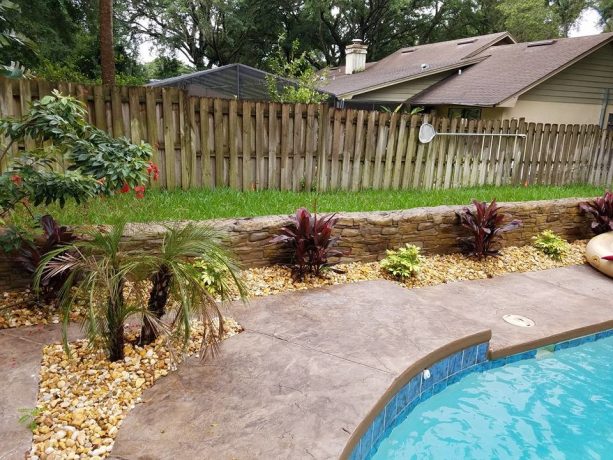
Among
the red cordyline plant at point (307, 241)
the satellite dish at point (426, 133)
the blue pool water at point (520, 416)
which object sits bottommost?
the blue pool water at point (520, 416)

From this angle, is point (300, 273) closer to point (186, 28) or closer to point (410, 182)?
point (410, 182)

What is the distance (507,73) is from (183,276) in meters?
13.8

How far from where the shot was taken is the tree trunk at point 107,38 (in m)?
8.42

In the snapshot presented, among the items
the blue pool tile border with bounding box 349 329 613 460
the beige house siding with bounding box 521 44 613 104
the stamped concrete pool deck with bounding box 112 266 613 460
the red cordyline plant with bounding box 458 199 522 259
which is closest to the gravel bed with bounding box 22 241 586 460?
the stamped concrete pool deck with bounding box 112 266 613 460

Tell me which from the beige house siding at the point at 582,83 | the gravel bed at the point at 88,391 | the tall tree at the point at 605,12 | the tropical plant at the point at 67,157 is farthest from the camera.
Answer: the tall tree at the point at 605,12

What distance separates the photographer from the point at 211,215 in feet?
16.0

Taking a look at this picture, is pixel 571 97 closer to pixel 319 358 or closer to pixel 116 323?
A: pixel 319 358

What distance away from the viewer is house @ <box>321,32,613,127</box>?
1259 cm

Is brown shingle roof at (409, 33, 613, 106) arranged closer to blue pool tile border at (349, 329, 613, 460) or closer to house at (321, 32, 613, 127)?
house at (321, 32, 613, 127)

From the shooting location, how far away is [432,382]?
354cm

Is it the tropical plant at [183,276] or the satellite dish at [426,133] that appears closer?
the tropical plant at [183,276]

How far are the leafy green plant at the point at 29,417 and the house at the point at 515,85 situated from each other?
11984 mm

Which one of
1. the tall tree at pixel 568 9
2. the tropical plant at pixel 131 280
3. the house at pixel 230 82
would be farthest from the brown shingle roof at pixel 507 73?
the tall tree at pixel 568 9

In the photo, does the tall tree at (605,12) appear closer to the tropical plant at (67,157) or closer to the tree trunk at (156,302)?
the tropical plant at (67,157)
